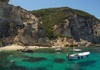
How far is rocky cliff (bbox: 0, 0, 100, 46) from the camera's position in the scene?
85812 mm

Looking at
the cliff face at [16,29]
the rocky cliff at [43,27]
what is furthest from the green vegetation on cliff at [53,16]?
the cliff face at [16,29]

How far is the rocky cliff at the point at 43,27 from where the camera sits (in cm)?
8581

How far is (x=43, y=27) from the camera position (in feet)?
327

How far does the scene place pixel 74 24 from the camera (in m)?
126

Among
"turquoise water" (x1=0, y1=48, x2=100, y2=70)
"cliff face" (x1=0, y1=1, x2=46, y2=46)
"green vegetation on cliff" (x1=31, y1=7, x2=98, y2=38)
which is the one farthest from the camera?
"green vegetation on cliff" (x1=31, y1=7, x2=98, y2=38)

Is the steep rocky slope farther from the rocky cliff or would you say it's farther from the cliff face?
the cliff face

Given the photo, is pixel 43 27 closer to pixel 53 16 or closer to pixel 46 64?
pixel 53 16

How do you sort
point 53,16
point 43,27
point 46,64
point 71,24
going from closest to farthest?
point 46,64 → point 43,27 → point 71,24 → point 53,16

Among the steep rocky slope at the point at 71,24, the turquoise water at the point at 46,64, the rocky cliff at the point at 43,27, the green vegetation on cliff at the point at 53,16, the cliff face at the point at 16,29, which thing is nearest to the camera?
the turquoise water at the point at 46,64

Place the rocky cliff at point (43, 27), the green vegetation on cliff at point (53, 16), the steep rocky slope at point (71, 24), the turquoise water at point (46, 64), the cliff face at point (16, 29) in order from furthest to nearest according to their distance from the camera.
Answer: the green vegetation on cliff at point (53, 16), the steep rocky slope at point (71, 24), the rocky cliff at point (43, 27), the cliff face at point (16, 29), the turquoise water at point (46, 64)

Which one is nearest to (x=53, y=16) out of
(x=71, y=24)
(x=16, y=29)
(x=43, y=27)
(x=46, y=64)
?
(x=71, y=24)

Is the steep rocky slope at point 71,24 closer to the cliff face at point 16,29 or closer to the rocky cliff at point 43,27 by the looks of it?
the rocky cliff at point 43,27

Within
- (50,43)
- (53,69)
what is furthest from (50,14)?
(53,69)

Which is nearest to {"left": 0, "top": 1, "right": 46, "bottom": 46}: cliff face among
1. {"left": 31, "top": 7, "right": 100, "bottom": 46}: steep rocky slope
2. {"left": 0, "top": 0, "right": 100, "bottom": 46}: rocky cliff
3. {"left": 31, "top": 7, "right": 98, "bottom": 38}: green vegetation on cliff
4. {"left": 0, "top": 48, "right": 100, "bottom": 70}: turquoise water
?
{"left": 0, "top": 0, "right": 100, "bottom": 46}: rocky cliff
